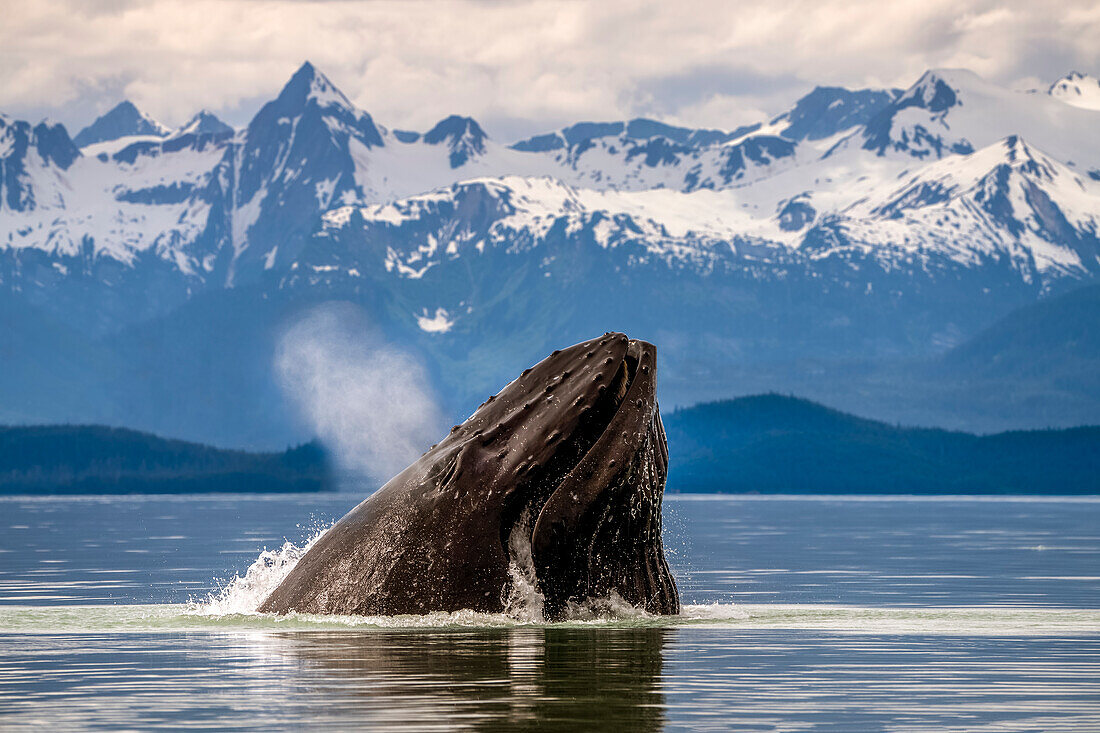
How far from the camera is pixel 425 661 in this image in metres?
21.3

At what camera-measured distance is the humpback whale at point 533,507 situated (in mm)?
22250

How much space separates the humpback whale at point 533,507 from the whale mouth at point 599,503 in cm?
2

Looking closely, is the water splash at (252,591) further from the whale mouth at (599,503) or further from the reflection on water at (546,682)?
the whale mouth at (599,503)

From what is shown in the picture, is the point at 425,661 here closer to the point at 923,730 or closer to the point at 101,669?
the point at 101,669

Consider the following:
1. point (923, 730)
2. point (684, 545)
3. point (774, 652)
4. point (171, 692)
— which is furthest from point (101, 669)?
point (684, 545)

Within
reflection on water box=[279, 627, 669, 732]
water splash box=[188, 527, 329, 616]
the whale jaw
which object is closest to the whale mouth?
the whale jaw

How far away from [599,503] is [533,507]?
2.80 feet

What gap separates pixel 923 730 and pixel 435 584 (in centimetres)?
733

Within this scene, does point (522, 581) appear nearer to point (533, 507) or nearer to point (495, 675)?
point (533, 507)

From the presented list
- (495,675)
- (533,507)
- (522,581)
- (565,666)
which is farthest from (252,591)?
(495,675)

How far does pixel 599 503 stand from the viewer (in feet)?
72.6

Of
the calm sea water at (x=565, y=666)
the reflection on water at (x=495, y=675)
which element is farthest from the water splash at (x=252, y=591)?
the reflection on water at (x=495, y=675)

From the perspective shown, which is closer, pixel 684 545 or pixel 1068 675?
pixel 1068 675

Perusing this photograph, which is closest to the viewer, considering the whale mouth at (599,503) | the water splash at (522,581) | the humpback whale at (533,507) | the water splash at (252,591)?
the whale mouth at (599,503)
